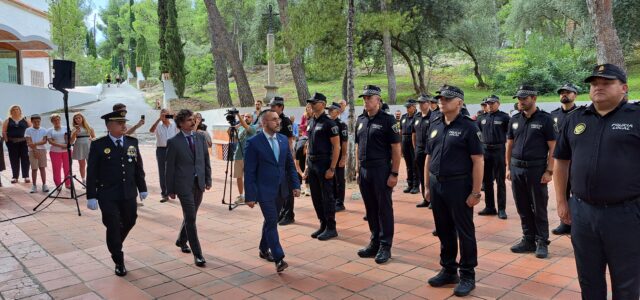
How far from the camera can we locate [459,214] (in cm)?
426

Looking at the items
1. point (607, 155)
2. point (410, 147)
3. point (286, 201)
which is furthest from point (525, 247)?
point (410, 147)

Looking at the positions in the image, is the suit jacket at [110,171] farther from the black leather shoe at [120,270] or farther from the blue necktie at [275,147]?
the blue necktie at [275,147]

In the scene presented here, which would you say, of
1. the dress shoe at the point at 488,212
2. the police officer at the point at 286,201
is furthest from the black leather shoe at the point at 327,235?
the dress shoe at the point at 488,212

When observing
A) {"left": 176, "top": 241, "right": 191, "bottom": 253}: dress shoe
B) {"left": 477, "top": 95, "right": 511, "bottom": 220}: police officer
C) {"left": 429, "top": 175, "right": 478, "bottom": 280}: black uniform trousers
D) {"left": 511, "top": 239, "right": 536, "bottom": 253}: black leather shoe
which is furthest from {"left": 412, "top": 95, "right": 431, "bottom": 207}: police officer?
{"left": 176, "top": 241, "right": 191, "bottom": 253}: dress shoe

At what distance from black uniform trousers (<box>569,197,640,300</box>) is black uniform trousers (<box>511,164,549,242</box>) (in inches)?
90.4

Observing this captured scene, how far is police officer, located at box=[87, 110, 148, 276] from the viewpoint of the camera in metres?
4.92

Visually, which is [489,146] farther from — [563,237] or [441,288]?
[441,288]

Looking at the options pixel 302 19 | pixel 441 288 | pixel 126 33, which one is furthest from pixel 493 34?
pixel 126 33

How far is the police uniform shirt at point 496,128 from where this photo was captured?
7.18 metres

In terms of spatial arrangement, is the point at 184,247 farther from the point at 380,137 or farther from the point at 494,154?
the point at 494,154

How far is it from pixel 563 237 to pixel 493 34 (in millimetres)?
21388

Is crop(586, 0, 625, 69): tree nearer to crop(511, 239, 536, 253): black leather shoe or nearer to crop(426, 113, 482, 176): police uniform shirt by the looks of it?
crop(511, 239, 536, 253): black leather shoe

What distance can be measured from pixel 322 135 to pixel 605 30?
31.4ft

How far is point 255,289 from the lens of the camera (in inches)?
178
